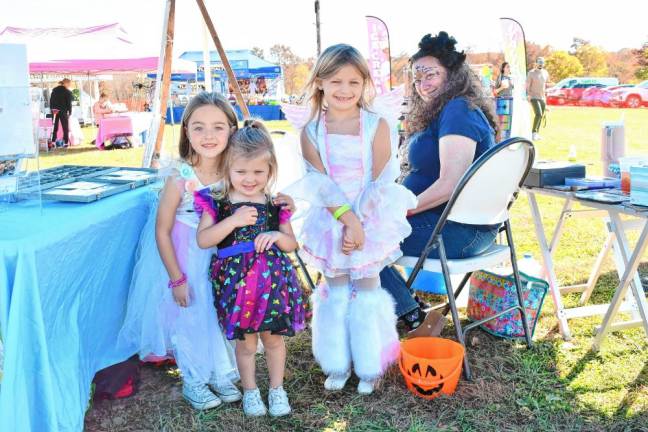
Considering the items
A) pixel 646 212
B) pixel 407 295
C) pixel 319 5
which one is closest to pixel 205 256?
pixel 407 295

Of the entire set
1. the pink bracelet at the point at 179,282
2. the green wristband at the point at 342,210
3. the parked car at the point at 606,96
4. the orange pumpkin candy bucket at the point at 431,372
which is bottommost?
the orange pumpkin candy bucket at the point at 431,372

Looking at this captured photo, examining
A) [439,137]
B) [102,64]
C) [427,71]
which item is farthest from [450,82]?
[102,64]

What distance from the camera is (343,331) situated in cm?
235

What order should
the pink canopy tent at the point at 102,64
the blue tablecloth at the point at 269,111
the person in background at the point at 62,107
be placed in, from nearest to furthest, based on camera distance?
the pink canopy tent at the point at 102,64 → the person in background at the point at 62,107 → the blue tablecloth at the point at 269,111

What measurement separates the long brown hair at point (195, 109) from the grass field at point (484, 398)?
3.29 ft

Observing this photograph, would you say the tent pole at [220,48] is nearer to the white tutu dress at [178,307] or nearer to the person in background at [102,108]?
the white tutu dress at [178,307]

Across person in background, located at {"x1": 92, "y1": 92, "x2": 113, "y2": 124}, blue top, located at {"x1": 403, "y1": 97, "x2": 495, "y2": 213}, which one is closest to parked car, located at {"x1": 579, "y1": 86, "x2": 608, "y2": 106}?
person in background, located at {"x1": 92, "y1": 92, "x2": 113, "y2": 124}

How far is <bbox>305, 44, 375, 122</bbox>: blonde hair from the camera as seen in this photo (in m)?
2.18

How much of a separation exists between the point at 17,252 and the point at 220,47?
324 cm

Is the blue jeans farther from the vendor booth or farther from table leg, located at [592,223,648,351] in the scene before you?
the vendor booth

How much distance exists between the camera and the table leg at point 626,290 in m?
2.45

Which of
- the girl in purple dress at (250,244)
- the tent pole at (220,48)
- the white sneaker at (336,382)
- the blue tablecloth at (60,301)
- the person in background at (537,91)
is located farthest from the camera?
the person in background at (537,91)

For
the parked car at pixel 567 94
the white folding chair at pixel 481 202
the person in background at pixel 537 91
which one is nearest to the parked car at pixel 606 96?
the parked car at pixel 567 94

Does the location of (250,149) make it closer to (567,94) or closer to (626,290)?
(626,290)
